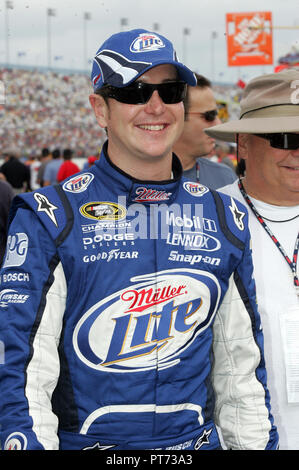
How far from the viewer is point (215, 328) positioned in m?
2.10

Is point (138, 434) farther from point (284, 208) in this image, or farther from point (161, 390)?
point (284, 208)

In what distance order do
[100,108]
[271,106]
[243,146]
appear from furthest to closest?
[243,146], [271,106], [100,108]

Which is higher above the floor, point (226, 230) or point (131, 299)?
point (226, 230)

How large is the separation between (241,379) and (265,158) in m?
1.01

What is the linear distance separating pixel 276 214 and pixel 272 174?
166mm

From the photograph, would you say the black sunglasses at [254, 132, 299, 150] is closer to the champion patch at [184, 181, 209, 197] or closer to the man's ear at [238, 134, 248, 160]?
the man's ear at [238, 134, 248, 160]

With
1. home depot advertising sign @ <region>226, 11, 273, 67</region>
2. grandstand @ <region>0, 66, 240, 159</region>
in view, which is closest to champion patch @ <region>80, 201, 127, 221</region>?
home depot advertising sign @ <region>226, 11, 273, 67</region>

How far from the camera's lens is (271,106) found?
268 cm

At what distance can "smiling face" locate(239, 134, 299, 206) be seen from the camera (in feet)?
8.53

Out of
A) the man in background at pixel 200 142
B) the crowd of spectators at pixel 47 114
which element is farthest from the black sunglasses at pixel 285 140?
the crowd of spectators at pixel 47 114

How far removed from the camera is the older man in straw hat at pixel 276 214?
7.92 feet

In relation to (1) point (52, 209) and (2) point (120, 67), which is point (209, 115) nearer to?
(2) point (120, 67)

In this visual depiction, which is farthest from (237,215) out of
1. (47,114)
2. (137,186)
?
(47,114)
